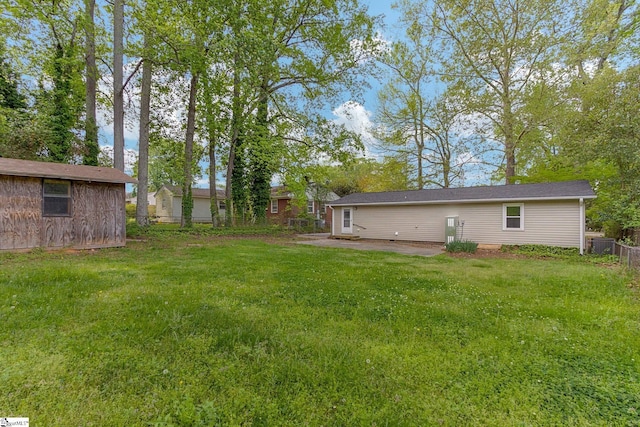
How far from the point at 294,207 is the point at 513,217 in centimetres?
1781

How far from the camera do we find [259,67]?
1386 cm

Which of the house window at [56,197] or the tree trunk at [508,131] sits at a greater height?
the tree trunk at [508,131]

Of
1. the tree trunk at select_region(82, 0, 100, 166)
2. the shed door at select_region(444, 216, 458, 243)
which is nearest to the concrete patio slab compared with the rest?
the shed door at select_region(444, 216, 458, 243)

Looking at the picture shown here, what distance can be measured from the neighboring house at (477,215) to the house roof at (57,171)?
452 inches

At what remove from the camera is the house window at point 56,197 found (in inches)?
333

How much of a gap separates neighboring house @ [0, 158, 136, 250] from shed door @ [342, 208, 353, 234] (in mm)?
11381

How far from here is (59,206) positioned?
8.68 m

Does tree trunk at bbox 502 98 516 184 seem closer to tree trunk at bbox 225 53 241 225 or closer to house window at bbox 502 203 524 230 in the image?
house window at bbox 502 203 524 230

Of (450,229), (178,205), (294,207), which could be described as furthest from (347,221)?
(178,205)

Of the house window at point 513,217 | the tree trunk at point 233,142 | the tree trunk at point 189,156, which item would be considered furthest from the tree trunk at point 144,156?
the house window at point 513,217

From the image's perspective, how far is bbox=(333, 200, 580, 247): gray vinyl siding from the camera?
36.9 feet

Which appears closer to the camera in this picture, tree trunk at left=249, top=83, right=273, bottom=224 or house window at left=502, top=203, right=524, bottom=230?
house window at left=502, top=203, right=524, bottom=230

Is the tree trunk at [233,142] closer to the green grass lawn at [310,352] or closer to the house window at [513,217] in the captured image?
the green grass lawn at [310,352]

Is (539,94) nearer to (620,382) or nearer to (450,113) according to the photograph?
(450,113)
